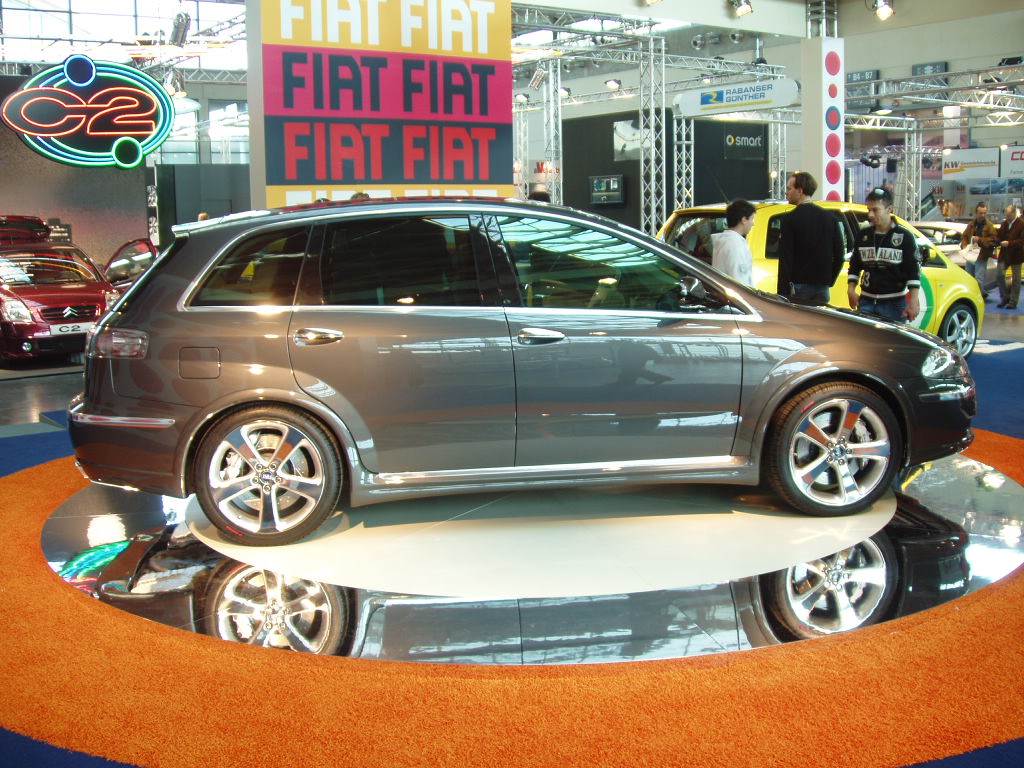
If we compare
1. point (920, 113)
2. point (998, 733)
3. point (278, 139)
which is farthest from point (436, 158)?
point (920, 113)

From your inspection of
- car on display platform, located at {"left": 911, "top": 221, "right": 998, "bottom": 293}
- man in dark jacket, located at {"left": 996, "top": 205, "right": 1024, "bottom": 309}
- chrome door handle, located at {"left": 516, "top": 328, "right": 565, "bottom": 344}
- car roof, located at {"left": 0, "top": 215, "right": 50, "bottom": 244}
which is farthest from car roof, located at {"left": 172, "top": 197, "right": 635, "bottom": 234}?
car on display platform, located at {"left": 911, "top": 221, "right": 998, "bottom": 293}

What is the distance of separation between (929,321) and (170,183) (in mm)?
22053

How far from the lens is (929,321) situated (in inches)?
357

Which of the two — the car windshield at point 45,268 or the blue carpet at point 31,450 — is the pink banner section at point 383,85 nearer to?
the blue carpet at point 31,450

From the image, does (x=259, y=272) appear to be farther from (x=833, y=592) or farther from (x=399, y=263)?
(x=833, y=592)

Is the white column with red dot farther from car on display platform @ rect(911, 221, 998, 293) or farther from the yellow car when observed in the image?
the yellow car

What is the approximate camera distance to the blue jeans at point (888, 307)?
676 centimetres

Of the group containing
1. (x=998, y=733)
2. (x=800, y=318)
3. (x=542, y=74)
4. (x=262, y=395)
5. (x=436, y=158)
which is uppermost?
(x=542, y=74)

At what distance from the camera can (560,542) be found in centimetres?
434

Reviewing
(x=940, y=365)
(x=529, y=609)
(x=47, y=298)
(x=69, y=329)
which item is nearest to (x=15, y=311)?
(x=47, y=298)

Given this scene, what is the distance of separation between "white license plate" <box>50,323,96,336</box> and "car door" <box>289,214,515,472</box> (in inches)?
289

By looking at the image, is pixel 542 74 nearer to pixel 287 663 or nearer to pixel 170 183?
pixel 170 183

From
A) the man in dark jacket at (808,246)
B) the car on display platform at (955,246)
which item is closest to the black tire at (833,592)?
the man in dark jacket at (808,246)

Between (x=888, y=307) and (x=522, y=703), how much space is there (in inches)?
190
